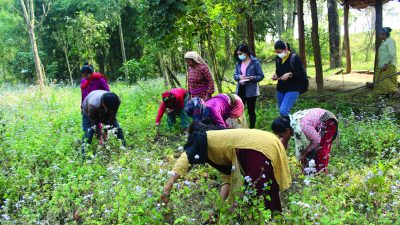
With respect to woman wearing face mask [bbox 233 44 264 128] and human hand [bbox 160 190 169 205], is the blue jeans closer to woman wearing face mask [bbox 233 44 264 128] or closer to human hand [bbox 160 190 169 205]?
woman wearing face mask [bbox 233 44 264 128]

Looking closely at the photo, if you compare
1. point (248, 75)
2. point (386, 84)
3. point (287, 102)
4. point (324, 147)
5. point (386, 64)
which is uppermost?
point (248, 75)

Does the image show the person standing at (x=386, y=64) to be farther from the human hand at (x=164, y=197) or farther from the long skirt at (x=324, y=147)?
the human hand at (x=164, y=197)

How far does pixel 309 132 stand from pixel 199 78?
2631 mm

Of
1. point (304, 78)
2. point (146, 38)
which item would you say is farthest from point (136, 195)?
point (146, 38)

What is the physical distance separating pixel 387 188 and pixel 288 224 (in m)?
1.17

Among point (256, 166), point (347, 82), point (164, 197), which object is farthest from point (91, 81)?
point (347, 82)

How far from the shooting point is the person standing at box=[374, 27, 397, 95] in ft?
22.8

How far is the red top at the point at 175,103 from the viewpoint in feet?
19.1

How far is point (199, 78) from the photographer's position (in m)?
6.00

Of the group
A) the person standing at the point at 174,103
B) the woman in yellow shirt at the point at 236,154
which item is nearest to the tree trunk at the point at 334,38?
the person standing at the point at 174,103

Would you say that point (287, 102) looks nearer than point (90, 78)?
Yes

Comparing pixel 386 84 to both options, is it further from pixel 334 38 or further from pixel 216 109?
pixel 334 38

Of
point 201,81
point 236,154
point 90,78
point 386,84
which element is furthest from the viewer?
point 386,84

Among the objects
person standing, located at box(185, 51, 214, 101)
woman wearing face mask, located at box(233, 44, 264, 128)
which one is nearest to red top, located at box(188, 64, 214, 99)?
person standing, located at box(185, 51, 214, 101)
